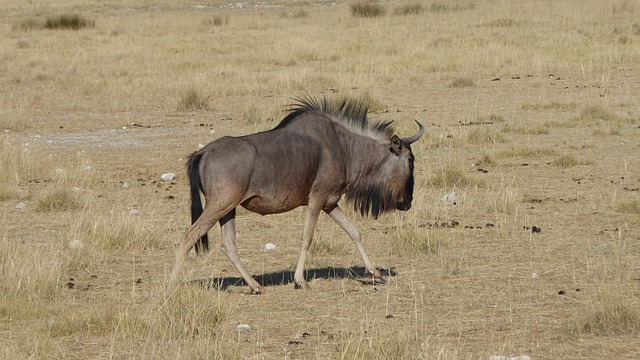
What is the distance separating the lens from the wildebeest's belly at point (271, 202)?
7703mm

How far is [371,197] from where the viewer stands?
830cm

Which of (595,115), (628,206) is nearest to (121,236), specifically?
(628,206)

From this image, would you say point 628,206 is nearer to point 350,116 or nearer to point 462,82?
point 350,116

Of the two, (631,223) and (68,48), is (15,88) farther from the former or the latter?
(631,223)

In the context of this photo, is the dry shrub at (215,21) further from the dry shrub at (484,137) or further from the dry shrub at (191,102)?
the dry shrub at (484,137)

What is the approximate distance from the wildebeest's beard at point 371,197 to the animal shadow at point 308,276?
0.50 m

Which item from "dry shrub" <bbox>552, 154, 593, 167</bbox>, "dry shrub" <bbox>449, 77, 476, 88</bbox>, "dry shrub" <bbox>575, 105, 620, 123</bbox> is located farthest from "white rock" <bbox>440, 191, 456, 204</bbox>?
"dry shrub" <bbox>449, 77, 476, 88</bbox>

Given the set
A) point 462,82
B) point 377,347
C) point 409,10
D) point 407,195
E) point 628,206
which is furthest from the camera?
point 409,10

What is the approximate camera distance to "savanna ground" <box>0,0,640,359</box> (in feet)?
21.9

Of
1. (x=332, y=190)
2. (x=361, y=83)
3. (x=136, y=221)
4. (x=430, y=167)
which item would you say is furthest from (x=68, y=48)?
(x=332, y=190)

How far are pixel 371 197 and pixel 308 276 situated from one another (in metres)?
0.82

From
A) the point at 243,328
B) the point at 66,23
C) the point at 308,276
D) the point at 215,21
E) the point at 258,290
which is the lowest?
the point at 215,21

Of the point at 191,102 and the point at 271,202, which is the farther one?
the point at 191,102

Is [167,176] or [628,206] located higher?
[628,206]
